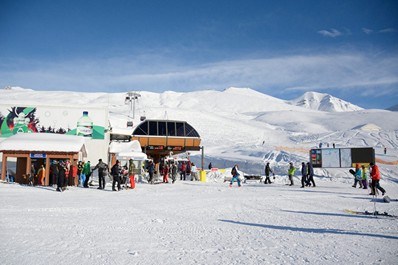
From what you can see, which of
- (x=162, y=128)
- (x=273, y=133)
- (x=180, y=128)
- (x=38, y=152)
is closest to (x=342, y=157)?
(x=180, y=128)

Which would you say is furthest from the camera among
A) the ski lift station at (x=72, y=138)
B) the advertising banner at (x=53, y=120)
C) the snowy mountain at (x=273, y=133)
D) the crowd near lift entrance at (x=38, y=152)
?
the snowy mountain at (x=273, y=133)

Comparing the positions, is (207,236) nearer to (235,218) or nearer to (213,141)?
(235,218)

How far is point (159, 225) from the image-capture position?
7.55 meters

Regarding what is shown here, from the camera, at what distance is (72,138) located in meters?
21.7

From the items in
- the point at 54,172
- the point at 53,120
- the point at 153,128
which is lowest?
the point at 54,172

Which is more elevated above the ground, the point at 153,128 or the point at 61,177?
the point at 153,128

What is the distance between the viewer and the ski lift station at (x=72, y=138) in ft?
64.3

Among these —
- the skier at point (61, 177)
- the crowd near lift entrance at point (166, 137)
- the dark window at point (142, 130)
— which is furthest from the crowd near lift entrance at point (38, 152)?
the dark window at point (142, 130)

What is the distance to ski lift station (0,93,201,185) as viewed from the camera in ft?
64.3

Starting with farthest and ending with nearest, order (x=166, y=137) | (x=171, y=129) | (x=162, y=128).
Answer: (x=162, y=128) → (x=171, y=129) → (x=166, y=137)

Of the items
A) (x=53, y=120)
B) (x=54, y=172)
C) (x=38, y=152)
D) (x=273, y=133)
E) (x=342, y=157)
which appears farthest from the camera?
(x=273, y=133)

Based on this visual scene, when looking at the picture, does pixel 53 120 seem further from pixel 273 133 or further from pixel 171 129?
pixel 273 133

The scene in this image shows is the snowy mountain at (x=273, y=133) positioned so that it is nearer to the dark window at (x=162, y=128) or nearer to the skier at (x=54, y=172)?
the dark window at (x=162, y=128)

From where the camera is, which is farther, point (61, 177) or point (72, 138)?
point (72, 138)
